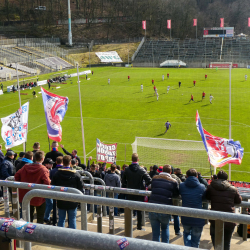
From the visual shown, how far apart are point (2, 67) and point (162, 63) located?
43.0m

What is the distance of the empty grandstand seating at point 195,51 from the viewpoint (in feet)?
299

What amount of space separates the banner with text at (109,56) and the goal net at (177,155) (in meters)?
75.1

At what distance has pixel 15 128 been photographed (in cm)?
1512

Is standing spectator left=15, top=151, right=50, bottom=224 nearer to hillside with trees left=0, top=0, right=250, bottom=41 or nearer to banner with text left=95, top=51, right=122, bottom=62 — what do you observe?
banner with text left=95, top=51, right=122, bottom=62

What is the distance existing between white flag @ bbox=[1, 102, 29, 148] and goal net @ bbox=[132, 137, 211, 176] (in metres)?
7.88

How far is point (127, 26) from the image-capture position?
12550cm

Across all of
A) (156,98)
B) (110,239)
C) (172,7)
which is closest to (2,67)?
(156,98)

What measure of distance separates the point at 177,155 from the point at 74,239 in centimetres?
1819

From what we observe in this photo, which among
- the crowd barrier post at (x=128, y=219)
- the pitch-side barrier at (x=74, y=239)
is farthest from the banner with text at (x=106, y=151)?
the pitch-side barrier at (x=74, y=239)

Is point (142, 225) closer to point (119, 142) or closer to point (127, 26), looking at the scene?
point (119, 142)

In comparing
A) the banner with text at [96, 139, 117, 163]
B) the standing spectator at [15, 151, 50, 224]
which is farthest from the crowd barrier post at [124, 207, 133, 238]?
the banner with text at [96, 139, 117, 163]

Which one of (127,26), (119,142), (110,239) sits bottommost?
(119,142)

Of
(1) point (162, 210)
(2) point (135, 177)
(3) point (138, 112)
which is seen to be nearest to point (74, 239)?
(1) point (162, 210)

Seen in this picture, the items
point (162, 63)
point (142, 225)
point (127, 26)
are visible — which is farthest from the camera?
point (127, 26)
